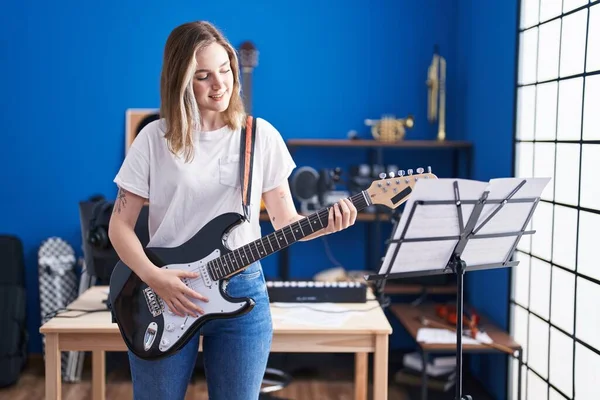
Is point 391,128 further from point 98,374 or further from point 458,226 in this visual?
point 458,226

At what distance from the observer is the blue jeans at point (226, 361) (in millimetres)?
1818

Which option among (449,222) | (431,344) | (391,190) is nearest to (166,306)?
(391,190)

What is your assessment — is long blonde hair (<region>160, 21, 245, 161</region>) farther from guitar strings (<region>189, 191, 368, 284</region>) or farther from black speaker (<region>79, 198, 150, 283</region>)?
black speaker (<region>79, 198, 150, 283</region>)

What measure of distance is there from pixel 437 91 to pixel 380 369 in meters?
2.20

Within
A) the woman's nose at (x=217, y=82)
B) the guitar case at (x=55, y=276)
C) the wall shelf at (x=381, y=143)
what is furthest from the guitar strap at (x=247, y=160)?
the guitar case at (x=55, y=276)

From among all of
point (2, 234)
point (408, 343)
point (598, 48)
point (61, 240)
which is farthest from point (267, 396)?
point (598, 48)

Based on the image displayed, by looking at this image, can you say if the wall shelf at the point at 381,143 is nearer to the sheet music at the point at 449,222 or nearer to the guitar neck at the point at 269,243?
the sheet music at the point at 449,222

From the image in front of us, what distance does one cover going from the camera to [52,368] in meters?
2.49

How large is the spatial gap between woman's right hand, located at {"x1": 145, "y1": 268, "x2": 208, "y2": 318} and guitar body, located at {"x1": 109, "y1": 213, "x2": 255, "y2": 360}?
0.02 meters

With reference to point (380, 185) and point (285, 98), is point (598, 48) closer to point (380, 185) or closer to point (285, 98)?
point (380, 185)

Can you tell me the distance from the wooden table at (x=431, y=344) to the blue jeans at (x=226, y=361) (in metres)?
1.53

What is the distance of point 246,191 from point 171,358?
47 cm

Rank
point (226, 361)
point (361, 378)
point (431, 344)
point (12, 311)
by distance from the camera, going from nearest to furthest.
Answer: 1. point (226, 361)
2. point (361, 378)
3. point (431, 344)
4. point (12, 311)

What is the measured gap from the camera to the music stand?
1.84 metres
